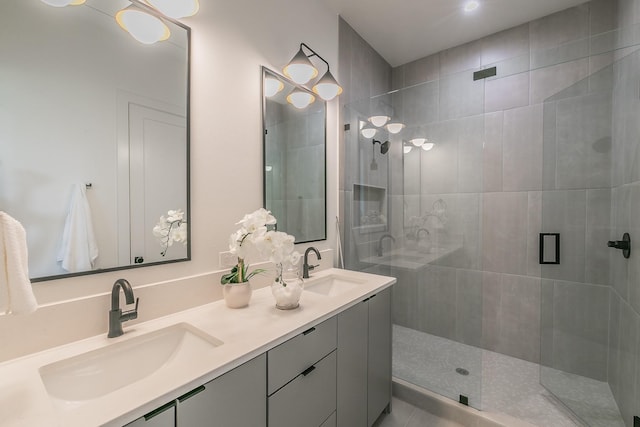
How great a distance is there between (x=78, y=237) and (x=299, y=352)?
3.02ft

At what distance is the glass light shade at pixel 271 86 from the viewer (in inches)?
64.6

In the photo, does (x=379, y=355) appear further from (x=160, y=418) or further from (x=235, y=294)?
(x=160, y=418)

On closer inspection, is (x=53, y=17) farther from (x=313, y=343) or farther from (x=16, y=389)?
(x=313, y=343)

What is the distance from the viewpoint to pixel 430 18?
2236 millimetres

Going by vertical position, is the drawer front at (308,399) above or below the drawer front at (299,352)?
below

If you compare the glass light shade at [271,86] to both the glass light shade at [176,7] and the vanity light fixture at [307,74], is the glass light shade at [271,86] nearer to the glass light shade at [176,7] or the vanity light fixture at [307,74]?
the vanity light fixture at [307,74]

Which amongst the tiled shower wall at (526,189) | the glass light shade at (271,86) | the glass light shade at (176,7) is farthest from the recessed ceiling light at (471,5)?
the glass light shade at (176,7)

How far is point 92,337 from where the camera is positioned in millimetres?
975

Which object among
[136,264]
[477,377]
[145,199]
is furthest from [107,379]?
[477,377]

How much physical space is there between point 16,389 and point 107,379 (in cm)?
22

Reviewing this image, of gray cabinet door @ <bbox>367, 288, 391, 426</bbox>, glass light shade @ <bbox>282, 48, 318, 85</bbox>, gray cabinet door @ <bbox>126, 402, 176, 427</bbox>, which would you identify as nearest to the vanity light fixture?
glass light shade @ <bbox>282, 48, 318, 85</bbox>

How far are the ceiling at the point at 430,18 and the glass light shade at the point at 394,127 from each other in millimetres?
864

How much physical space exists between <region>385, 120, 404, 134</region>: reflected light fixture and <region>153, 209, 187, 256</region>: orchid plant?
1820mm

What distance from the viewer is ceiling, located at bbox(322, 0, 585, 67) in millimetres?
2084
